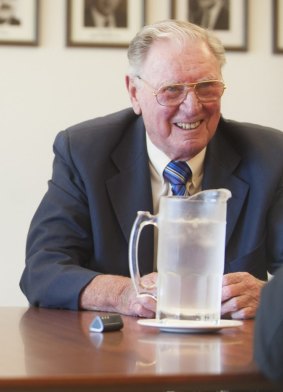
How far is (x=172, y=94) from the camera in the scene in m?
2.01

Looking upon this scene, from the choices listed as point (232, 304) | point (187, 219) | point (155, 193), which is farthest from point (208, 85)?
point (187, 219)

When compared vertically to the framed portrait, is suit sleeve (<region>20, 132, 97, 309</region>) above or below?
below

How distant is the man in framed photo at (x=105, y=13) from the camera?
2.82 m

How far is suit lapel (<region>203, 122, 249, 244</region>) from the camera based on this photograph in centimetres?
199

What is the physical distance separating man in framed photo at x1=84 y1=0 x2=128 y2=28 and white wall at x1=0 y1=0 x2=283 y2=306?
90 millimetres

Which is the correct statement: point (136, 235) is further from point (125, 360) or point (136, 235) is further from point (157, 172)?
point (157, 172)

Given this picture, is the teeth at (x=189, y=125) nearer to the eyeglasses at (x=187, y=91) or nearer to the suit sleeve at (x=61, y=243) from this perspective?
the eyeglasses at (x=187, y=91)

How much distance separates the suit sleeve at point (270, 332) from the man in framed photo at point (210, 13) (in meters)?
2.21

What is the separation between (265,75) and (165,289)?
188 cm

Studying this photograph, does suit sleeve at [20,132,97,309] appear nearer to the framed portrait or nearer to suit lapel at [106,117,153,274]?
suit lapel at [106,117,153,274]

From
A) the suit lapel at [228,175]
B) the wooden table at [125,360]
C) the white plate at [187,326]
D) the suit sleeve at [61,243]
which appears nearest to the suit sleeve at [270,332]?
the wooden table at [125,360]

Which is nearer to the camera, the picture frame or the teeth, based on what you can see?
the teeth

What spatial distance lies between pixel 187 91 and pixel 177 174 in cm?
22

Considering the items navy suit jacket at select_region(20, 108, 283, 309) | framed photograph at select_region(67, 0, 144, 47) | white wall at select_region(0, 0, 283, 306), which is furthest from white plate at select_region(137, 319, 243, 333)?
framed photograph at select_region(67, 0, 144, 47)
